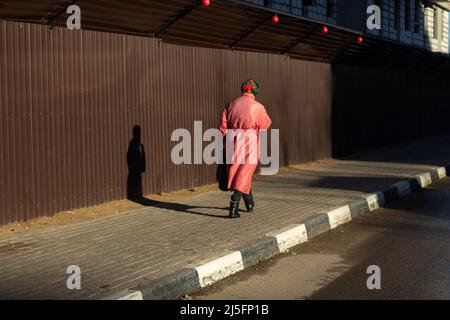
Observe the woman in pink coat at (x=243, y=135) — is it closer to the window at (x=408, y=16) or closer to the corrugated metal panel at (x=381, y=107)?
the corrugated metal panel at (x=381, y=107)

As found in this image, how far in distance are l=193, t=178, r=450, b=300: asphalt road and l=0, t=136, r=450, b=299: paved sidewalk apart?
47 centimetres

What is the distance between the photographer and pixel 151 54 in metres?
11.2

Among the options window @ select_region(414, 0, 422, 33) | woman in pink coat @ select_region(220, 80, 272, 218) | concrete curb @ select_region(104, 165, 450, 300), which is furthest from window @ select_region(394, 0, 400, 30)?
woman in pink coat @ select_region(220, 80, 272, 218)

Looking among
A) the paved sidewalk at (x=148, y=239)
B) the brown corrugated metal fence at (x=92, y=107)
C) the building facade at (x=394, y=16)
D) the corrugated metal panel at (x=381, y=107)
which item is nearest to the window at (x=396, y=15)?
the building facade at (x=394, y=16)

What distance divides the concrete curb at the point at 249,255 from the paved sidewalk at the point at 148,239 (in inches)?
5.9

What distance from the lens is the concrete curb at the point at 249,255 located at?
5.81m

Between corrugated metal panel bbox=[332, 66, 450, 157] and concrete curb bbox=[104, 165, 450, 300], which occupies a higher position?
corrugated metal panel bbox=[332, 66, 450, 157]

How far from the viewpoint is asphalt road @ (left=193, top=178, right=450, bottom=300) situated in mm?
6066

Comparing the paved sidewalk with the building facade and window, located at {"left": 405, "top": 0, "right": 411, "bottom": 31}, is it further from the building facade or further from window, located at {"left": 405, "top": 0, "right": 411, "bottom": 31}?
window, located at {"left": 405, "top": 0, "right": 411, "bottom": 31}

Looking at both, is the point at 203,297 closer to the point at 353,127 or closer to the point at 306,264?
the point at 306,264

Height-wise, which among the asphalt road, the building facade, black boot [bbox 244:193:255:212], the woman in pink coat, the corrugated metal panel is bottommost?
the asphalt road

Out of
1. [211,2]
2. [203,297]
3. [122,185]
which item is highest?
[211,2]
